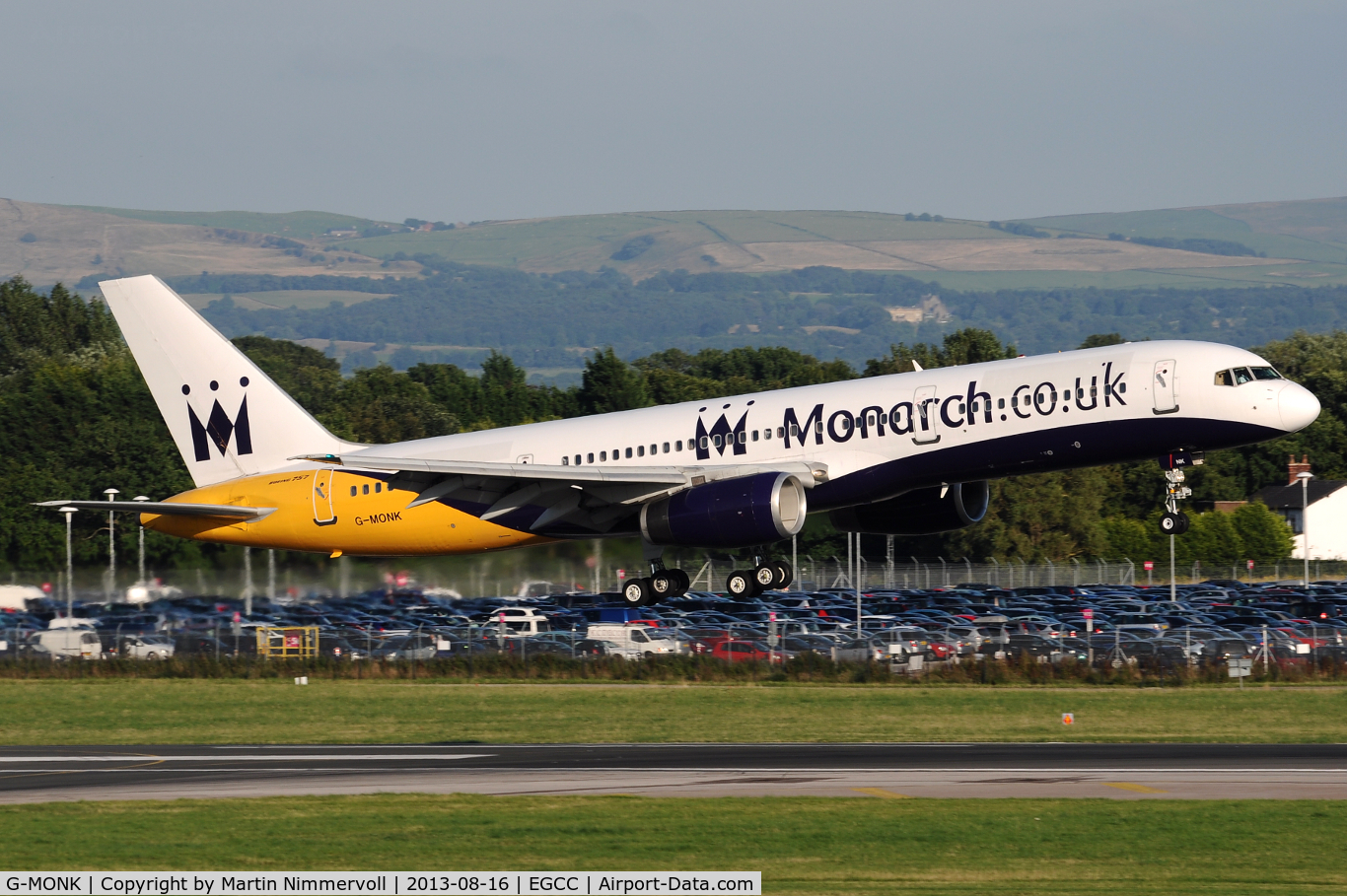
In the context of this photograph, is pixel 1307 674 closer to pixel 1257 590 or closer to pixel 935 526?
pixel 935 526

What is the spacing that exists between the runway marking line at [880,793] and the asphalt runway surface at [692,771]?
6 cm

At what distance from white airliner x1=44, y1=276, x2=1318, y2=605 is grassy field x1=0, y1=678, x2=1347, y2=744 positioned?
23.1ft

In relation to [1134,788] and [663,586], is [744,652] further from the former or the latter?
[1134,788]

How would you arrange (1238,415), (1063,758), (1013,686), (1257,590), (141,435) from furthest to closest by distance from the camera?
(141,435) → (1257,590) → (1013,686) → (1063,758) → (1238,415)

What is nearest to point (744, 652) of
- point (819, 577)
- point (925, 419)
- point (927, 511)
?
point (927, 511)

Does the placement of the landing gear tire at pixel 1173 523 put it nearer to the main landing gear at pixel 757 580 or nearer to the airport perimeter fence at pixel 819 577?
the main landing gear at pixel 757 580

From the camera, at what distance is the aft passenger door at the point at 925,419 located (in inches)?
1596

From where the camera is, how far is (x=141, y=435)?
117 m

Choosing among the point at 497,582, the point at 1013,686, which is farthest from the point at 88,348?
the point at 1013,686

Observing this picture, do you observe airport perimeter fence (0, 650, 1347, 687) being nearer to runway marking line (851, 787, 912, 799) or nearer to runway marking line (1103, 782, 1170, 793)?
runway marking line (1103, 782, 1170, 793)

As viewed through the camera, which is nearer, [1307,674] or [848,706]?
[848,706]

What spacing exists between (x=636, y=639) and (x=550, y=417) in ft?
248

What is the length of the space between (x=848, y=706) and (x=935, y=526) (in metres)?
12.4
